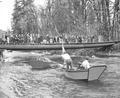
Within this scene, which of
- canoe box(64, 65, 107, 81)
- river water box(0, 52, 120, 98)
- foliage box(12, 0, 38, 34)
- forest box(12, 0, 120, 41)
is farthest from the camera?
foliage box(12, 0, 38, 34)

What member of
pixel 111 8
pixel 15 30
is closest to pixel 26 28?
pixel 15 30

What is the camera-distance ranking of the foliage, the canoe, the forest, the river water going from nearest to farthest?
the river water
the canoe
the forest
the foliage

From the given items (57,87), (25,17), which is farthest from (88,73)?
(25,17)

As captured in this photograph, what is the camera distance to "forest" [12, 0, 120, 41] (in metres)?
48.9

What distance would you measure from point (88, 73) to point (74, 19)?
36298 millimetres

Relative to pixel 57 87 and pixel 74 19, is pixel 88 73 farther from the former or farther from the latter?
pixel 74 19

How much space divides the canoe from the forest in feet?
77.0

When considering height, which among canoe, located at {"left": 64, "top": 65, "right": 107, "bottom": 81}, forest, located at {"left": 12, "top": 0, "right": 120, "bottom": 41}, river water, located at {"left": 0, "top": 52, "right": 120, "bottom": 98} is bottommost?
river water, located at {"left": 0, "top": 52, "right": 120, "bottom": 98}

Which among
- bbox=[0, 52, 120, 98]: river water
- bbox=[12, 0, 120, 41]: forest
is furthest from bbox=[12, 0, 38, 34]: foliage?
bbox=[0, 52, 120, 98]: river water

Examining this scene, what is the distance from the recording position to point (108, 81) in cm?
2109

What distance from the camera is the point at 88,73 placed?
20.1 m

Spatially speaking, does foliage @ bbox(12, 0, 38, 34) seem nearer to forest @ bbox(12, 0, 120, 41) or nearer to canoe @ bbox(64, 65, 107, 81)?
forest @ bbox(12, 0, 120, 41)

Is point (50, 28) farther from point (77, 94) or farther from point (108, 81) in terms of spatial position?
point (77, 94)

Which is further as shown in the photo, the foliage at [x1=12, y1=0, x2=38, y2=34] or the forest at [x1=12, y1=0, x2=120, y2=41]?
the foliage at [x1=12, y1=0, x2=38, y2=34]
